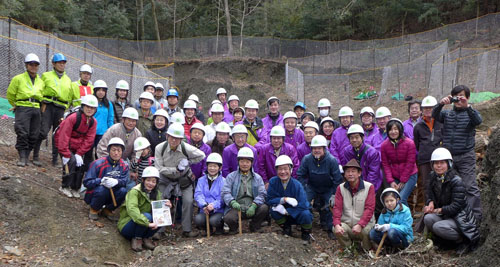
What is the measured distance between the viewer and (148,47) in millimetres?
32906

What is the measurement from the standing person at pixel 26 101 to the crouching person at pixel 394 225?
6.49 meters

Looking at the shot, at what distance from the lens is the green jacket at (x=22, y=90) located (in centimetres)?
816

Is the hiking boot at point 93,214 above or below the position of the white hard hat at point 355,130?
below

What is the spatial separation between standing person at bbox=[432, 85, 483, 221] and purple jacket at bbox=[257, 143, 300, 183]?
2.54m

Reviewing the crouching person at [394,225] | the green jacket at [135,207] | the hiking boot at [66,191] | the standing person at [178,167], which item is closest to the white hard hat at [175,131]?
the standing person at [178,167]

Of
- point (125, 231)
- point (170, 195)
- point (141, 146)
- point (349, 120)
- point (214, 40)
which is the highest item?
point (214, 40)

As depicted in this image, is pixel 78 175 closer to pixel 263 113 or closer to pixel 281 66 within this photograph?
pixel 263 113

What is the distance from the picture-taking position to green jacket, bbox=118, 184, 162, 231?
22.0 ft

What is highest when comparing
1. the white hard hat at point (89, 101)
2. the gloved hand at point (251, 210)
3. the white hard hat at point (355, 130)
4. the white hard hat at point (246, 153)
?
the white hard hat at point (89, 101)

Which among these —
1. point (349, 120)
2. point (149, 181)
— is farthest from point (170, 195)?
point (349, 120)

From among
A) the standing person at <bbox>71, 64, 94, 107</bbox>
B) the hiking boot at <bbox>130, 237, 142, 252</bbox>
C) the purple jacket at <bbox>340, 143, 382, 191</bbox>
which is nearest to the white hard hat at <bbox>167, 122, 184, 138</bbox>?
the hiking boot at <bbox>130, 237, 142, 252</bbox>

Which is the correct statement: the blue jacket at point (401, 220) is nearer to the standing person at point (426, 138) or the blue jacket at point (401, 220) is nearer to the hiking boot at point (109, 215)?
the standing person at point (426, 138)

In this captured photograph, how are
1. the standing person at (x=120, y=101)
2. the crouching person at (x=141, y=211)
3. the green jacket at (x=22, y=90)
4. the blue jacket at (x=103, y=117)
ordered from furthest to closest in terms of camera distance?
1. the standing person at (x=120, y=101)
2. the blue jacket at (x=103, y=117)
3. the green jacket at (x=22, y=90)
4. the crouching person at (x=141, y=211)

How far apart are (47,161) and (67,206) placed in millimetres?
2746
